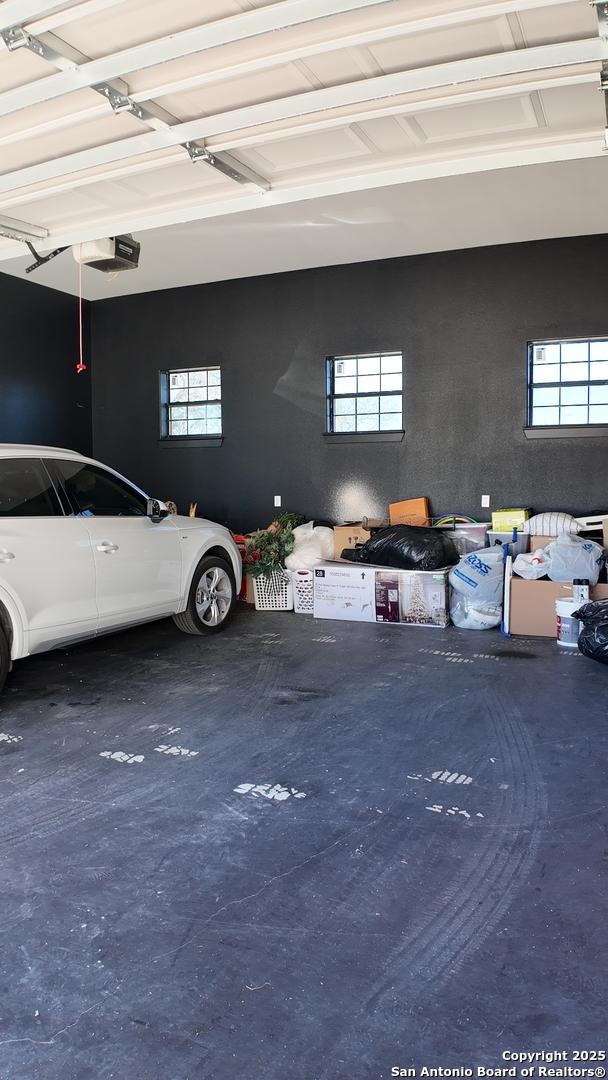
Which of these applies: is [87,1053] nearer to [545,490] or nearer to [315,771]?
[315,771]

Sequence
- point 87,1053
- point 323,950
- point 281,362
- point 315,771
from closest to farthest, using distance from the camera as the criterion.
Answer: point 87,1053
point 323,950
point 315,771
point 281,362

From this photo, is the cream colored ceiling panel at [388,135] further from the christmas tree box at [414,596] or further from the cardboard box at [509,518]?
the cardboard box at [509,518]

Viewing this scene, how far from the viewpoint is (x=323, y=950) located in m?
1.99

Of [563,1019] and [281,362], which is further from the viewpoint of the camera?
[281,362]

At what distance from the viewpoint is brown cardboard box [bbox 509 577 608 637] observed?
5.87m

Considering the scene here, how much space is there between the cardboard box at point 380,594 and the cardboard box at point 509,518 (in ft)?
3.70

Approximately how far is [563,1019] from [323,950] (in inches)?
24.8

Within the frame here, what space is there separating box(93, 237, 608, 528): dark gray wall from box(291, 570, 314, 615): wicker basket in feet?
5.00

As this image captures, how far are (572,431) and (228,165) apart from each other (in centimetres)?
497

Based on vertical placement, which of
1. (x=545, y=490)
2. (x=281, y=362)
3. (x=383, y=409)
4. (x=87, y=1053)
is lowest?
(x=87, y=1053)

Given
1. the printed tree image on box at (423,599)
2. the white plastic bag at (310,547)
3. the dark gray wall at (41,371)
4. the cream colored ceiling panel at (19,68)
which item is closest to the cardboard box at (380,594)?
the printed tree image on box at (423,599)

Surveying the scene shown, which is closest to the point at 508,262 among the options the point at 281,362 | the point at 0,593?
the point at 281,362

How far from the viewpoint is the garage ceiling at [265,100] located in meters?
2.39

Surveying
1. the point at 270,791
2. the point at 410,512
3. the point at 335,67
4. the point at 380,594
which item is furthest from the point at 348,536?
the point at 335,67
